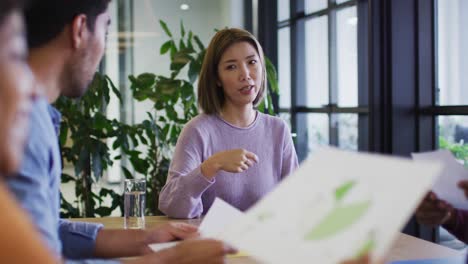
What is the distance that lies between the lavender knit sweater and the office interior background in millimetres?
556

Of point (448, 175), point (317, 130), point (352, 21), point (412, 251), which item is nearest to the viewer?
point (448, 175)

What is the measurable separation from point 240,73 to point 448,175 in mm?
1402

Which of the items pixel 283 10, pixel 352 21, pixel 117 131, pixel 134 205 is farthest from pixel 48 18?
pixel 283 10

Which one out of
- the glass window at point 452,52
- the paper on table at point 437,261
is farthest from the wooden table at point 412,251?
the glass window at point 452,52

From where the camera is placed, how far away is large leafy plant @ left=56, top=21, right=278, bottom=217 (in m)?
3.94

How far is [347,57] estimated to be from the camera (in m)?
4.34

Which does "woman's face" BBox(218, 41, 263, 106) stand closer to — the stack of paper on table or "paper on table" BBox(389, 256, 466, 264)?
"paper on table" BBox(389, 256, 466, 264)

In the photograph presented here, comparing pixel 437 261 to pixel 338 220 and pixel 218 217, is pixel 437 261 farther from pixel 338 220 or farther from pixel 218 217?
pixel 338 220

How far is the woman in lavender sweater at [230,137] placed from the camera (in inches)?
94.0

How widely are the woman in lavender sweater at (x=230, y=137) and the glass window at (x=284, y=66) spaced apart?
2.64 meters

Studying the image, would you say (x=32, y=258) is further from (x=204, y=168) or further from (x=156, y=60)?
(x=156, y=60)

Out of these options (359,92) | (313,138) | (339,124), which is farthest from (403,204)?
(313,138)

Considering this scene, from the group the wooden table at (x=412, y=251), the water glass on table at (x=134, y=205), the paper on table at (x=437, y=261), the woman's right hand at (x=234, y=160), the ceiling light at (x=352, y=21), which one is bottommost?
the wooden table at (x=412, y=251)

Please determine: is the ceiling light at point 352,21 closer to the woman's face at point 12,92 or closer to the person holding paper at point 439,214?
the person holding paper at point 439,214
